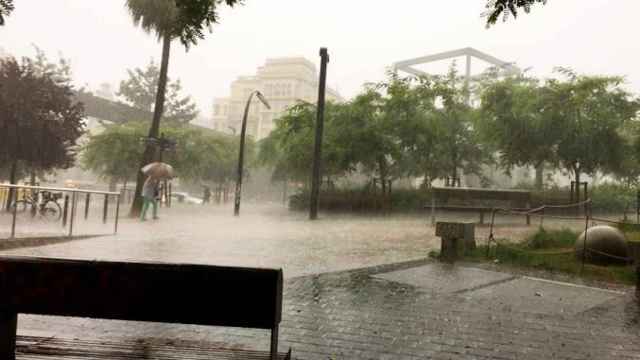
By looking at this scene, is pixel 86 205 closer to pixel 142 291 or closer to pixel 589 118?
pixel 142 291

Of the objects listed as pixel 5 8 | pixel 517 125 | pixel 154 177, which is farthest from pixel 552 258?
pixel 517 125

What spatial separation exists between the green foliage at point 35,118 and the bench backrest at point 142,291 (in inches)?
783

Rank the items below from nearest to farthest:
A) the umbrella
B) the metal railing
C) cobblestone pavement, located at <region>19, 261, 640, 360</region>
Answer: cobblestone pavement, located at <region>19, 261, 640, 360</region> < the metal railing < the umbrella

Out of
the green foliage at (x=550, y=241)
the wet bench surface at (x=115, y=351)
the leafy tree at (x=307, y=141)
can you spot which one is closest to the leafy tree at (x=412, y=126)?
the leafy tree at (x=307, y=141)

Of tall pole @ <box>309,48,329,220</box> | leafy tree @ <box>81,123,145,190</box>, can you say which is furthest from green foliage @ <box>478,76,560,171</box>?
leafy tree @ <box>81,123,145,190</box>

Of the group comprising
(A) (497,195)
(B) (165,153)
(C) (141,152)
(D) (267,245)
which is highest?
(B) (165,153)

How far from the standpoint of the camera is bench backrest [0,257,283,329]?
252 centimetres

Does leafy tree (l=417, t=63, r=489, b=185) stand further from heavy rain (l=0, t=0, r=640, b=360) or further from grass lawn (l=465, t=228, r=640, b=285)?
grass lawn (l=465, t=228, r=640, b=285)

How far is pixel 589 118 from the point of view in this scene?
2114 cm

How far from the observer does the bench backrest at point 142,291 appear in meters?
2.52

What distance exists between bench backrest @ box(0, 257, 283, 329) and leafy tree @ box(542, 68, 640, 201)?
21.4 meters

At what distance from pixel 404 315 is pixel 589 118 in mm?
19567

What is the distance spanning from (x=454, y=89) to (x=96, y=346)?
82.0 ft

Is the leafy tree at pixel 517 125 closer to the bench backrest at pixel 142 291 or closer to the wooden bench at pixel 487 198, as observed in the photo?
the wooden bench at pixel 487 198
